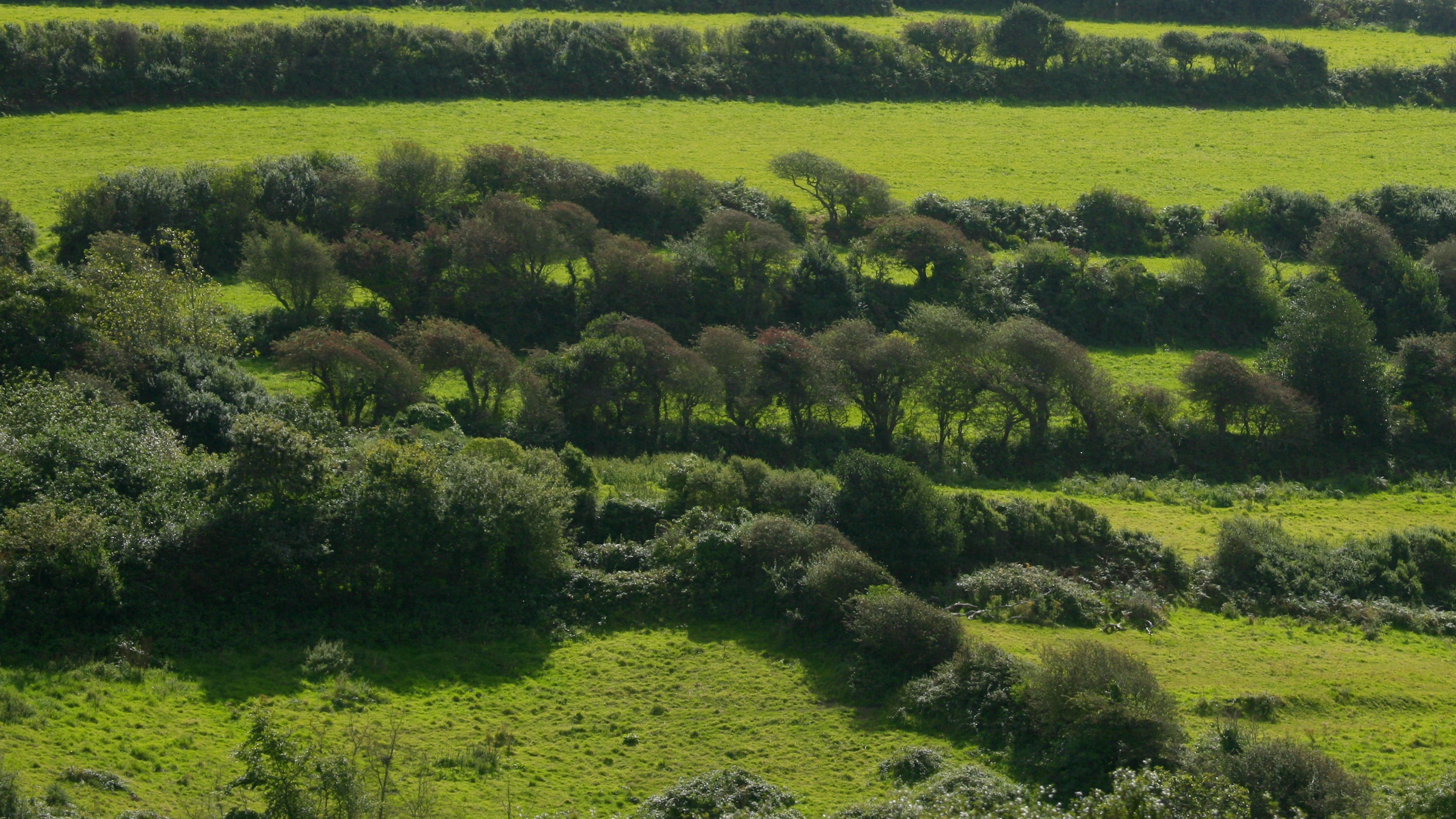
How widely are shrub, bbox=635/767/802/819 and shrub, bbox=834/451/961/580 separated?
525 inches

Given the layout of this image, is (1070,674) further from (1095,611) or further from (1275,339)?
(1275,339)

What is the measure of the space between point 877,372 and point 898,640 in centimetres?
1957

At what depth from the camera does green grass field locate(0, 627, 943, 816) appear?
30.6 m

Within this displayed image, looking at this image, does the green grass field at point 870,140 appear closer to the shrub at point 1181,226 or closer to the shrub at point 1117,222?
the shrub at point 1117,222

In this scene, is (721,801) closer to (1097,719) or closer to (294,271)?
(1097,719)

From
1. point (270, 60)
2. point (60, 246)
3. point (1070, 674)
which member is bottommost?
point (1070, 674)

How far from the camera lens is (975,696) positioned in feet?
117

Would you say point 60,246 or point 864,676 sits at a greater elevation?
point 60,246

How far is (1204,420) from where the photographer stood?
58.5 metres

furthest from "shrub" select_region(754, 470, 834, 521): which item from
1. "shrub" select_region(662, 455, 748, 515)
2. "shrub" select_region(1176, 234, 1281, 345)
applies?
"shrub" select_region(1176, 234, 1281, 345)

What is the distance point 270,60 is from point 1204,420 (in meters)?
57.1

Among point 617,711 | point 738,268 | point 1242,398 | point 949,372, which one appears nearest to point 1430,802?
point 617,711

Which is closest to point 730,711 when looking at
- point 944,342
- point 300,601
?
point 300,601

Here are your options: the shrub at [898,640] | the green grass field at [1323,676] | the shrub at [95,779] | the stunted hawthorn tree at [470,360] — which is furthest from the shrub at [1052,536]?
the shrub at [95,779]
